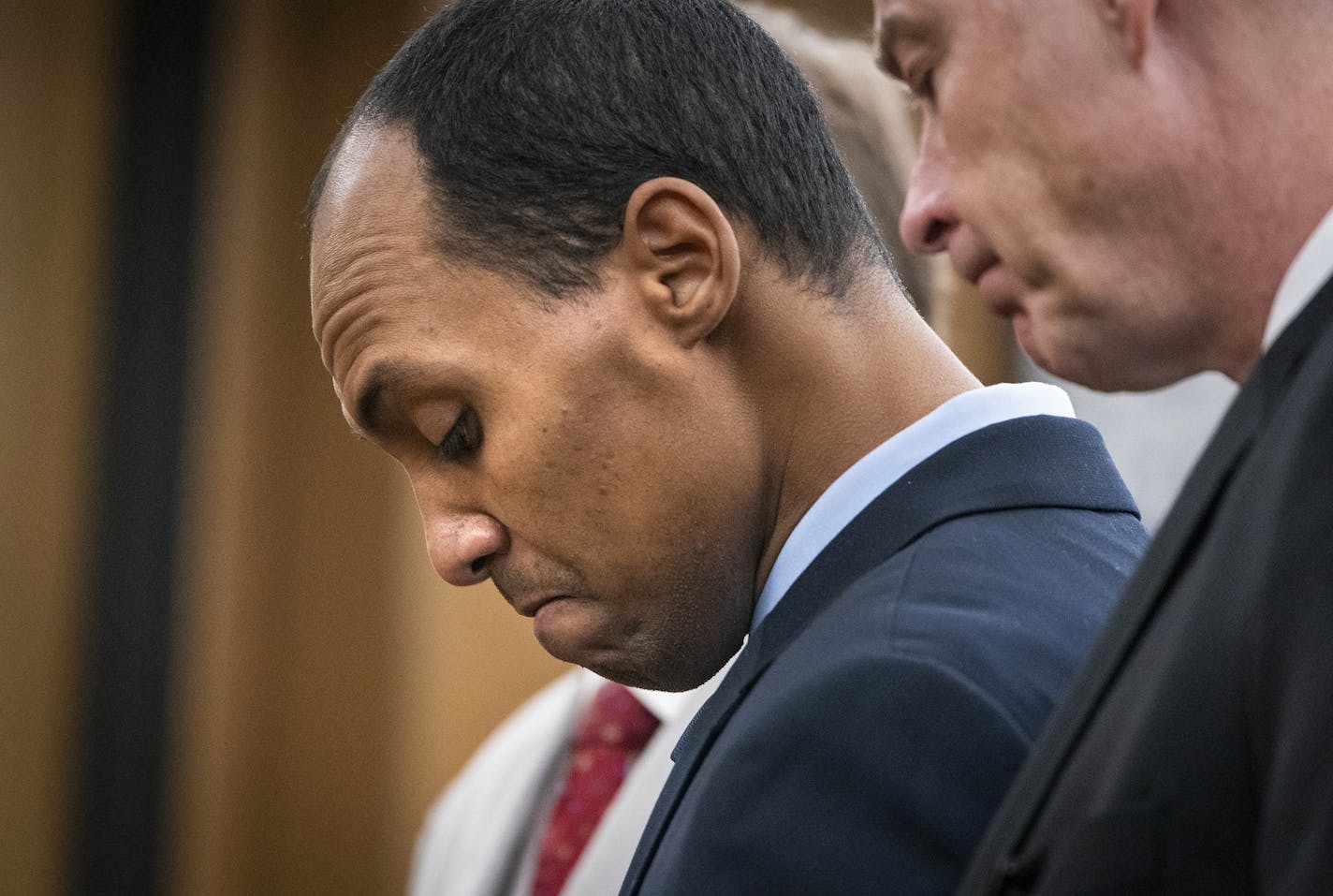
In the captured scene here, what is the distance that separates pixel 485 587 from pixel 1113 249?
2.79 meters

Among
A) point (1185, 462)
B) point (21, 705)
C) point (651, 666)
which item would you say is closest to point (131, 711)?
point (21, 705)

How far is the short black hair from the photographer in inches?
39.5

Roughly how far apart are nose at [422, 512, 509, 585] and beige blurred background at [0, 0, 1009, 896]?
7.86ft

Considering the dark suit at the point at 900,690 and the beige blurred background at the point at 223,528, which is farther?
the beige blurred background at the point at 223,528

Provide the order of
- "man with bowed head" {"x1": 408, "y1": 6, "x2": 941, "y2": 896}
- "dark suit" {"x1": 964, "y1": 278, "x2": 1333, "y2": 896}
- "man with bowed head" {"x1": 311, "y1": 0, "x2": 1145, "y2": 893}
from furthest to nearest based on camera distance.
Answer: "man with bowed head" {"x1": 408, "y1": 6, "x2": 941, "y2": 896} → "man with bowed head" {"x1": 311, "y1": 0, "x2": 1145, "y2": 893} → "dark suit" {"x1": 964, "y1": 278, "x2": 1333, "y2": 896}

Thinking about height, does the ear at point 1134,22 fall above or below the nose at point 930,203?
above

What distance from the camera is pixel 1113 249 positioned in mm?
724

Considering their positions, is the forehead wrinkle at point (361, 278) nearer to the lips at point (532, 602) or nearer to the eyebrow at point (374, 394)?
the eyebrow at point (374, 394)

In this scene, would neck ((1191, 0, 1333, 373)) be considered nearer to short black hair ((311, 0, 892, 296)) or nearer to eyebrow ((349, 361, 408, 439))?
short black hair ((311, 0, 892, 296))

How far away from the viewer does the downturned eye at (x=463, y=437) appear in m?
1.02

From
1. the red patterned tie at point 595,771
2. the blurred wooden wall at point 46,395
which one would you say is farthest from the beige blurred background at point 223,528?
the red patterned tie at point 595,771

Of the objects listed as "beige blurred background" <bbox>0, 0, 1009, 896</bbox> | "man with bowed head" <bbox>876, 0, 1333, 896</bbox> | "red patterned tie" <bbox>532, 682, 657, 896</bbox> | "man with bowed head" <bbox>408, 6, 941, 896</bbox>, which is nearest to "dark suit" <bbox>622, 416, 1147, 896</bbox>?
"man with bowed head" <bbox>876, 0, 1333, 896</bbox>

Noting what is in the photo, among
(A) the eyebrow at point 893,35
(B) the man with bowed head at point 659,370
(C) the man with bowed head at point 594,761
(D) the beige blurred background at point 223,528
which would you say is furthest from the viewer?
(D) the beige blurred background at point 223,528

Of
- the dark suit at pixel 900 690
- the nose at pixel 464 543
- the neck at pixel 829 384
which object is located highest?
the neck at pixel 829 384
